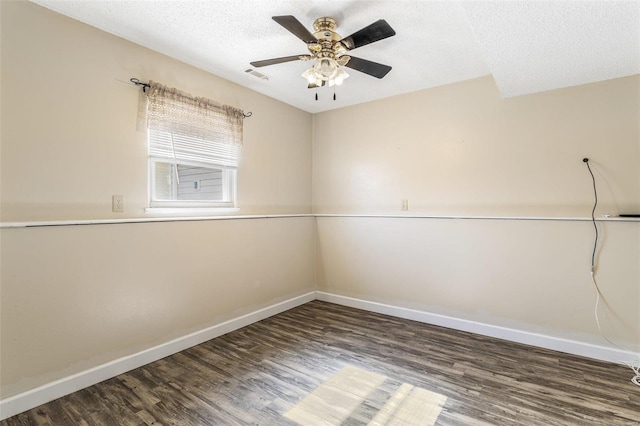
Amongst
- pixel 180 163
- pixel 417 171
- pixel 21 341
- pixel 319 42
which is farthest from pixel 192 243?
pixel 417 171

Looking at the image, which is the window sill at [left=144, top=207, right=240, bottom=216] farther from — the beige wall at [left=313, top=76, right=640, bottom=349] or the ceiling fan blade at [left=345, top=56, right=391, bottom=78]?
the ceiling fan blade at [left=345, top=56, right=391, bottom=78]

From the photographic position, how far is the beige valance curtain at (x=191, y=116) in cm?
255

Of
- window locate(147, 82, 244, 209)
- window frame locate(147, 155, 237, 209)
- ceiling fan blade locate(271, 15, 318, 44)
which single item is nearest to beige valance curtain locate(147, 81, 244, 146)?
window locate(147, 82, 244, 209)

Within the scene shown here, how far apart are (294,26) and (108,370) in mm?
2666

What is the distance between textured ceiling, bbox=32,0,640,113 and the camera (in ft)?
6.03

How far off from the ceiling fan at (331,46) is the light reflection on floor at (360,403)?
7.35 feet

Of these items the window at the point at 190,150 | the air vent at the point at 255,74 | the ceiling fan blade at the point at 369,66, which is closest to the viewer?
the ceiling fan blade at the point at 369,66

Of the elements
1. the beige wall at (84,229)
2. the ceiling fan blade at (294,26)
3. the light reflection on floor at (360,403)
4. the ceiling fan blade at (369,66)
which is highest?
the ceiling fan blade at (294,26)

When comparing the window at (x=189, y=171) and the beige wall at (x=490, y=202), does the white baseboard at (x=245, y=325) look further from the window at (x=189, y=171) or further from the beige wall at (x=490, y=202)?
the window at (x=189, y=171)

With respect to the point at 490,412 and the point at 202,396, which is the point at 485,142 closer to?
the point at 490,412

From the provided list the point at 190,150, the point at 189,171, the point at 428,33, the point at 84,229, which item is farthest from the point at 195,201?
the point at 428,33

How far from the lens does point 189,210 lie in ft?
9.35

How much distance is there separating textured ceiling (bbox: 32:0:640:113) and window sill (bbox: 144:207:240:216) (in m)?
1.09

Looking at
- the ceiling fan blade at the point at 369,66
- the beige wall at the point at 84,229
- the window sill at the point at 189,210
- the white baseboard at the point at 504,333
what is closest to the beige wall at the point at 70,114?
the beige wall at the point at 84,229
